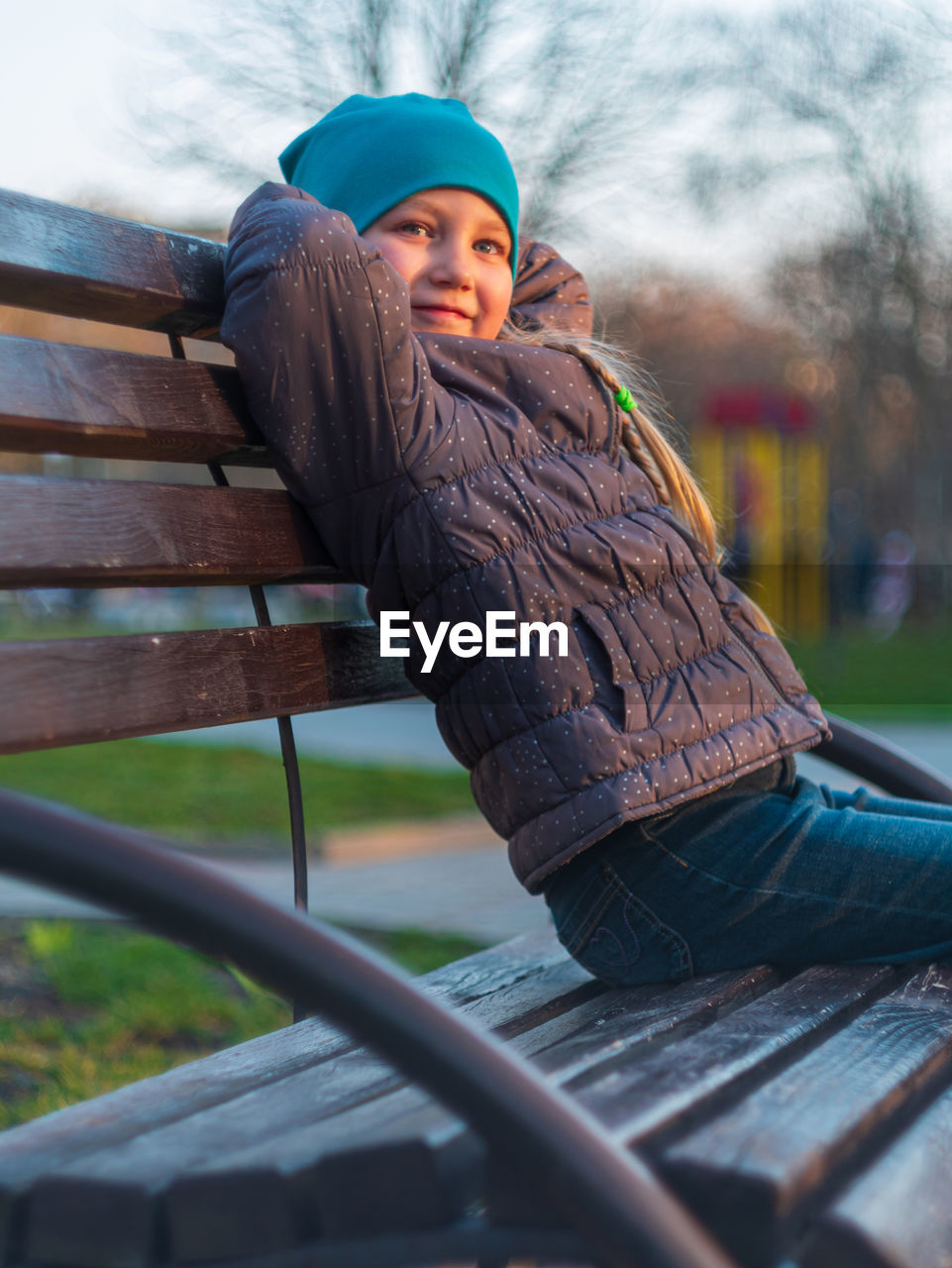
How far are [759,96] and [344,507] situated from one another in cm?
947

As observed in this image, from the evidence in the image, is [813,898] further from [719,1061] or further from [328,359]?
[328,359]

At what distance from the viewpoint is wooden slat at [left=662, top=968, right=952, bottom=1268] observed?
952 mm

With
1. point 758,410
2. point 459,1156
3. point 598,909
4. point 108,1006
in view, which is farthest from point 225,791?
point 758,410

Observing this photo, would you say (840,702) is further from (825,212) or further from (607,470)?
(607,470)

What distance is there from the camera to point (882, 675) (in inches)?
465

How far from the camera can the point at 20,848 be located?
915mm

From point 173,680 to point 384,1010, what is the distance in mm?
637

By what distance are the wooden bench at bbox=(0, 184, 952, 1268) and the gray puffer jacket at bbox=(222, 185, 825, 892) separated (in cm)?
12

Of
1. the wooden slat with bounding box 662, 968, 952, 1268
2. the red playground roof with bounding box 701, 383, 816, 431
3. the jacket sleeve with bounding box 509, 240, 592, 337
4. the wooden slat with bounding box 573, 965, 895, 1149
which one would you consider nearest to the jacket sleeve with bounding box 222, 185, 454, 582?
the jacket sleeve with bounding box 509, 240, 592, 337

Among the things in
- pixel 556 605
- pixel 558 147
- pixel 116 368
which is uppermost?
pixel 558 147

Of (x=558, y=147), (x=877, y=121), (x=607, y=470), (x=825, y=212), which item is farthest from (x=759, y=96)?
(x=607, y=470)

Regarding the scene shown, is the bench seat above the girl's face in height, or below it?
below

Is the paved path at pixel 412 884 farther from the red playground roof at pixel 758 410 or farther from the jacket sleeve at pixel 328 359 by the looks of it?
the red playground roof at pixel 758 410

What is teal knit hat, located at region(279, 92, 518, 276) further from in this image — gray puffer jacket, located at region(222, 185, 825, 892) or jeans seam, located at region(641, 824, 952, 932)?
jeans seam, located at region(641, 824, 952, 932)
